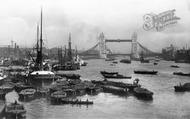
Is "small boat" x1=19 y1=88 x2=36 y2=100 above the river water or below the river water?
above

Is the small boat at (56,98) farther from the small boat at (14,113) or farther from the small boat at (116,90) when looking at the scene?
the small boat at (116,90)

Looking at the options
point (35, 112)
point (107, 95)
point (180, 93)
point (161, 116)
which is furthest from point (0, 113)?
point (180, 93)

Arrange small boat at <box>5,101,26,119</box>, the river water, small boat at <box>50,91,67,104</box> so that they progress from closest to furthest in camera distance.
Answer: small boat at <box>5,101,26,119</box> → the river water → small boat at <box>50,91,67,104</box>

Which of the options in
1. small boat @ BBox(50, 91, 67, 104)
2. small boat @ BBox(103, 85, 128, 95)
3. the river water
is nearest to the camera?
the river water

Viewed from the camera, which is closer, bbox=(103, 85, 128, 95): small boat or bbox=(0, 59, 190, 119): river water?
bbox=(0, 59, 190, 119): river water

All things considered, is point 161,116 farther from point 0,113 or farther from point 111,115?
point 0,113

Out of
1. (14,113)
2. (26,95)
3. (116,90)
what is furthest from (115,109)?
(14,113)

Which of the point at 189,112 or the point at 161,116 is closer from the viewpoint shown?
the point at 161,116

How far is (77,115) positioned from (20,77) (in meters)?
34.1

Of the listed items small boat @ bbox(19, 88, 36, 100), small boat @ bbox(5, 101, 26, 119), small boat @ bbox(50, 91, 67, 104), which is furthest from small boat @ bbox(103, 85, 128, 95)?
small boat @ bbox(5, 101, 26, 119)

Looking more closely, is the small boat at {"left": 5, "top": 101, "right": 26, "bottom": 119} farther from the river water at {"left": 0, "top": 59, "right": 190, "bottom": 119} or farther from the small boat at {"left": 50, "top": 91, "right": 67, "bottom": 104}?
the small boat at {"left": 50, "top": 91, "right": 67, "bottom": 104}

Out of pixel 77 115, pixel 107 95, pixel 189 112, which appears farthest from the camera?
pixel 107 95

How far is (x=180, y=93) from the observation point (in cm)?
5894

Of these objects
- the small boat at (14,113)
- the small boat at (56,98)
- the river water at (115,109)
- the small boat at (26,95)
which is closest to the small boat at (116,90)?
the river water at (115,109)
